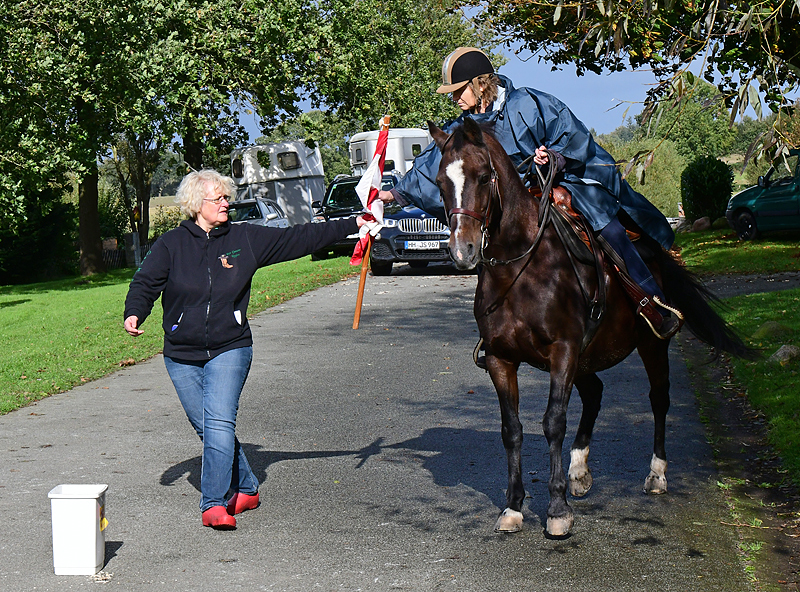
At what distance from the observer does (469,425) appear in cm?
817

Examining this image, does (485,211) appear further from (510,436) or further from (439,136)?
(510,436)

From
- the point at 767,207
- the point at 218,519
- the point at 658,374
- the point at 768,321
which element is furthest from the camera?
the point at 767,207

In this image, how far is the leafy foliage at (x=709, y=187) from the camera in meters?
31.2

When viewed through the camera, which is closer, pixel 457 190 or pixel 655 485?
pixel 457 190

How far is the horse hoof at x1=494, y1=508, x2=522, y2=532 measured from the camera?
536 cm

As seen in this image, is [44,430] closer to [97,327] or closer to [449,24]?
[97,327]

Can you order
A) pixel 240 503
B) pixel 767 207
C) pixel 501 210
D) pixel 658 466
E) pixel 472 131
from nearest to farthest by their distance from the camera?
pixel 472 131 < pixel 501 210 < pixel 240 503 < pixel 658 466 < pixel 767 207

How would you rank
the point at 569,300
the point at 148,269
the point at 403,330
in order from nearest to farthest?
the point at 569,300 < the point at 148,269 < the point at 403,330

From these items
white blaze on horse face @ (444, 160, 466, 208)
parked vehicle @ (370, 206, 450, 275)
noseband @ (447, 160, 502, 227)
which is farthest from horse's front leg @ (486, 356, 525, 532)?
parked vehicle @ (370, 206, 450, 275)

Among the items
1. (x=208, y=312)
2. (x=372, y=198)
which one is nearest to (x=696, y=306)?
(x=372, y=198)

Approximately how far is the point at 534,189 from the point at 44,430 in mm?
5071

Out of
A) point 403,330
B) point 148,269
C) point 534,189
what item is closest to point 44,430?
point 148,269

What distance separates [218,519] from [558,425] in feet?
6.63

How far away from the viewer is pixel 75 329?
15969mm
